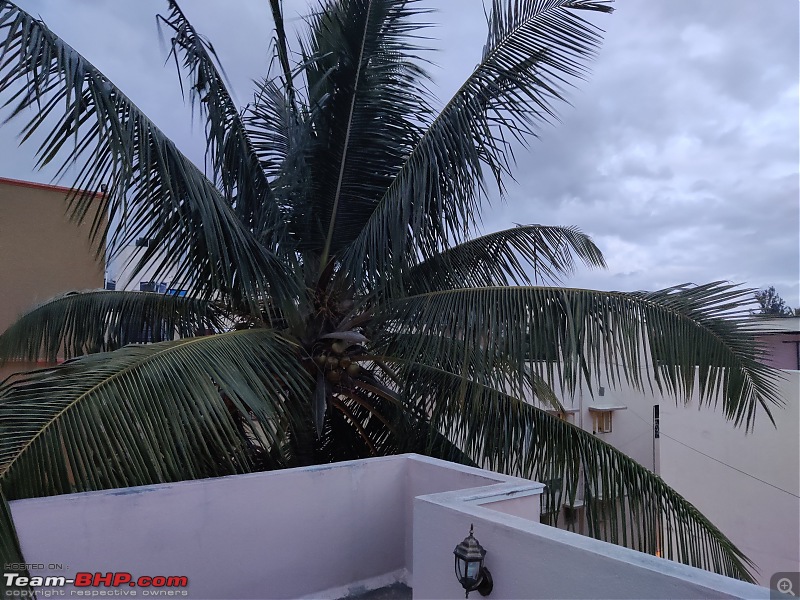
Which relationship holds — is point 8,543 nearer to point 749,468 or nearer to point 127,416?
point 127,416

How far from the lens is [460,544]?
9.92 feet

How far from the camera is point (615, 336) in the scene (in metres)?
4.76

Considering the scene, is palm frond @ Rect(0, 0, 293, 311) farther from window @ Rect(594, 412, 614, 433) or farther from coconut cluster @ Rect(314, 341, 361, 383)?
window @ Rect(594, 412, 614, 433)

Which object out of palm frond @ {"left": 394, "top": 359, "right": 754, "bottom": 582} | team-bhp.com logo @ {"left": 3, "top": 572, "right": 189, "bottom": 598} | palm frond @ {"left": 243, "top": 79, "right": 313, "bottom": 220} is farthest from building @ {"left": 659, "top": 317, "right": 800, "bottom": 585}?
team-bhp.com logo @ {"left": 3, "top": 572, "right": 189, "bottom": 598}

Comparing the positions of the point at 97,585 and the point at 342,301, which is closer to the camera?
the point at 97,585

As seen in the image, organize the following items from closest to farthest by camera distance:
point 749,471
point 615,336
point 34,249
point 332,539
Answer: point 332,539 → point 615,336 → point 34,249 → point 749,471

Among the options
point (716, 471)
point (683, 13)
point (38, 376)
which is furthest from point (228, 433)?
point (716, 471)

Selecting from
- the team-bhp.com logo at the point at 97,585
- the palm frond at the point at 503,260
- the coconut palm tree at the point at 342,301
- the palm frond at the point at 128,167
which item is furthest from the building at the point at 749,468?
the team-bhp.com logo at the point at 97,585

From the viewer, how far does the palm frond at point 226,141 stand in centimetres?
567

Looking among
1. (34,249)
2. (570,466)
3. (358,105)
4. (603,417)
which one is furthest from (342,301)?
(603,417)

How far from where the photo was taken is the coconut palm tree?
406 centimetres

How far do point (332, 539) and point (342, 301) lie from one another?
8.37ft

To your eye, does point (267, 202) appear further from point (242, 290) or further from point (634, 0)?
point (634, 0)

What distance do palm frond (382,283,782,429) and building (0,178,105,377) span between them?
6.59 metres
